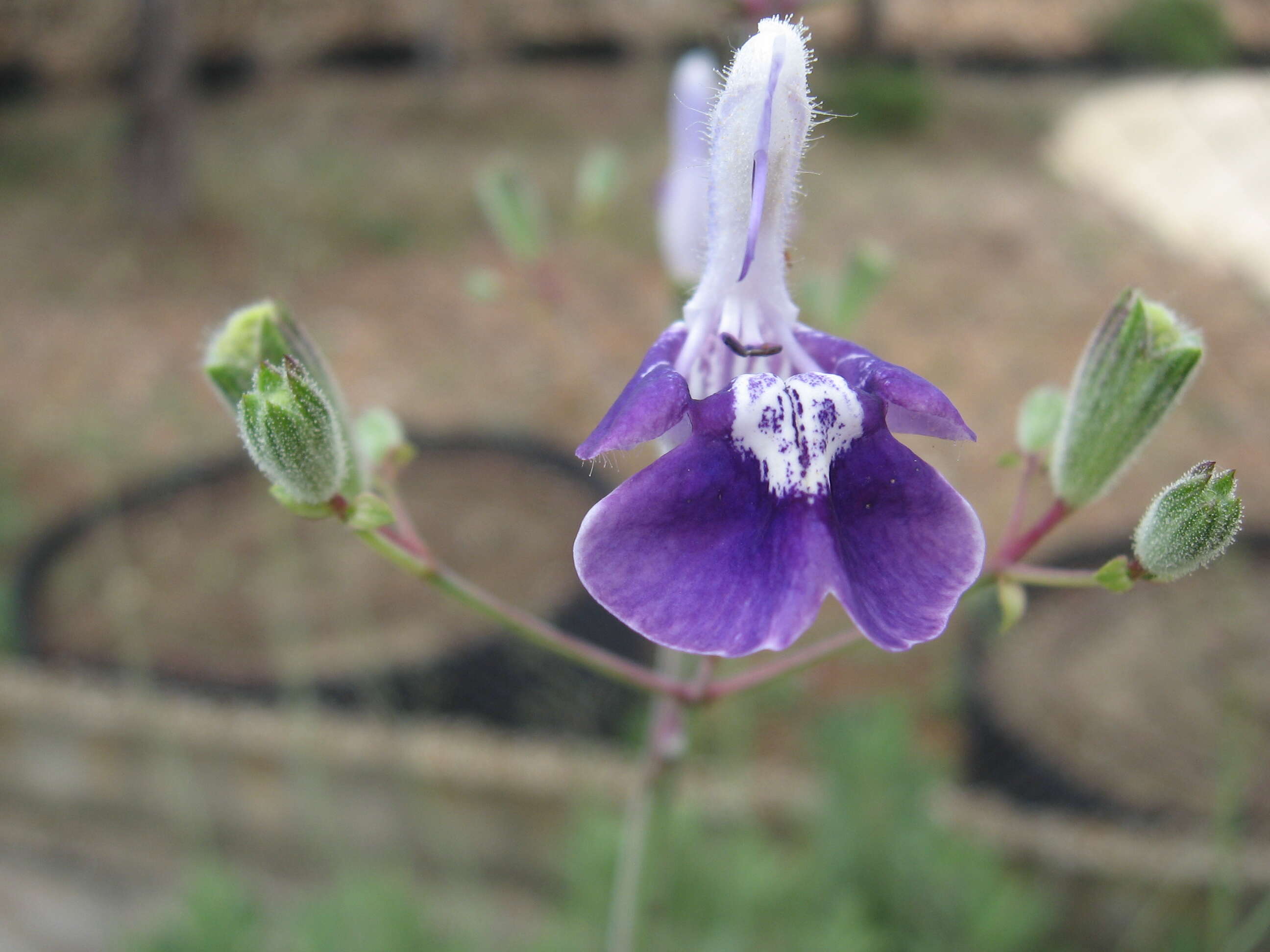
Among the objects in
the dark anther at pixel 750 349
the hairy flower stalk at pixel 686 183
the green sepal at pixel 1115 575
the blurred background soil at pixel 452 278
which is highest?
the blurred background soil at pixel 452 278

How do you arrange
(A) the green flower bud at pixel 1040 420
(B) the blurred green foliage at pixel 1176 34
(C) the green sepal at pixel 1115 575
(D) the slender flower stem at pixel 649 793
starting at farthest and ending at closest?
(B) the blurred green foliage at pixel 1176 34
(D) the slender flower stem at pixel 649 793
(A) the green flower bud at pixel 1040 420
(C) the green sepal at pixel 1115 575

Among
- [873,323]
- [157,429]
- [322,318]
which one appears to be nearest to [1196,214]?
[873,323]

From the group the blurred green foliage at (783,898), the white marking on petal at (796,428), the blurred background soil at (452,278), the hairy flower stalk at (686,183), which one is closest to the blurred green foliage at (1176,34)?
the blurred background soil at (452,278)

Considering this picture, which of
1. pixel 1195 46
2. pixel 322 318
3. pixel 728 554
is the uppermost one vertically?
pixel 1195 46

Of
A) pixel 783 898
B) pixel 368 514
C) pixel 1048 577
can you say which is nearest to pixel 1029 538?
pixel 1048 577

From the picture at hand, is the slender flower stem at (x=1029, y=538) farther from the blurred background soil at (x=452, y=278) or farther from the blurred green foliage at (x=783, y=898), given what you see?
the blurred background soil at (x=452, y=278)

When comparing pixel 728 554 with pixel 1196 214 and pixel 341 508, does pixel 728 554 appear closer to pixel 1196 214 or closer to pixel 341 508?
pixel 341 508
